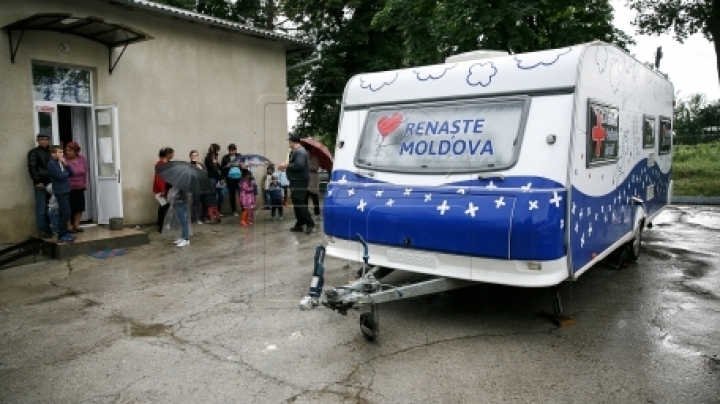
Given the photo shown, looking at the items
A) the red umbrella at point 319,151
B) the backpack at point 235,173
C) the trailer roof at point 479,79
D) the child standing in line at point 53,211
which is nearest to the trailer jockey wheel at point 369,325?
the trailer roof at point 479,79

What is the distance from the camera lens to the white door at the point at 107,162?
10.2 meters

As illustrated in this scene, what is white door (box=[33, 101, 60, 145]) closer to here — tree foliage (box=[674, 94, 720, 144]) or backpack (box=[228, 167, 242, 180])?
backpack (box=[228, 167, 242, 180])

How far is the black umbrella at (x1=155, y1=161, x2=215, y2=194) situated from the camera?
8.58 m

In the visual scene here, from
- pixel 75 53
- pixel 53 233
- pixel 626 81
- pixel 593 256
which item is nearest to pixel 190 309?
pixel 593 256

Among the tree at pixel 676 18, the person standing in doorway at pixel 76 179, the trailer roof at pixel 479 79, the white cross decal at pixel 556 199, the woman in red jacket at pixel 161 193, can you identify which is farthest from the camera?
the tree at pixel 676 18

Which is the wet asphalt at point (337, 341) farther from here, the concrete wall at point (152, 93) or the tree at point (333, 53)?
the tree at point (333, 53)

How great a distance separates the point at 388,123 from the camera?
5.62m

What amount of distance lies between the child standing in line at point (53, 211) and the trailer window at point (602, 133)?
8015 mm

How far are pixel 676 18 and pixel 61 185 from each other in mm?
18114

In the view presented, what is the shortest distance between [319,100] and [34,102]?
12.5 meters

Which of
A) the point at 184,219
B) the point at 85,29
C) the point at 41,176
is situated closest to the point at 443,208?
the point at 184,219

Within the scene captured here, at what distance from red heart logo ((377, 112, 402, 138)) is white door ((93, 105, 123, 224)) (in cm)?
662

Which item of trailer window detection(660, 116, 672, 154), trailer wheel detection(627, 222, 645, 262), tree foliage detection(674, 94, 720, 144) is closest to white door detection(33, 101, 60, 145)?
trailer wheel detection(627, 222, 645, 262)

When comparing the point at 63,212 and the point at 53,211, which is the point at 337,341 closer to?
the point at 63,212
